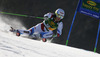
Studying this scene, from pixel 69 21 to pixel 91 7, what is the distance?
1386 millimetres

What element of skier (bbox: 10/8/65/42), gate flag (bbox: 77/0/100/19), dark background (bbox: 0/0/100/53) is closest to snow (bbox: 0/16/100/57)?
skier (bbox: 10/8/65/42)

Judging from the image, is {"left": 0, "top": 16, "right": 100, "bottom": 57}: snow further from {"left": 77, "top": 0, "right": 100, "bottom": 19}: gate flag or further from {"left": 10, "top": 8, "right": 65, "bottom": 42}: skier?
{"left": 77, "top": 0, "right": 100, "bottom": 19}: gate flag

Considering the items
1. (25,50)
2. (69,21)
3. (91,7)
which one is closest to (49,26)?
(91,7)

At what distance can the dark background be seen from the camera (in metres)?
7.46

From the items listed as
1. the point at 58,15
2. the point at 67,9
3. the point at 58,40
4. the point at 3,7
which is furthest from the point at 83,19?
the point at 3,7

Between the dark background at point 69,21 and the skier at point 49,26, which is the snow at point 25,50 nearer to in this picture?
the skier at point 49,26

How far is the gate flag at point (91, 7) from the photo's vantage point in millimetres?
6914

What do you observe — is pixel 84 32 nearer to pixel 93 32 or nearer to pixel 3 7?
pixel 93 32

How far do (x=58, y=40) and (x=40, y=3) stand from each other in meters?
2.17

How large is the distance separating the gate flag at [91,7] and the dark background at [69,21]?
1.78 ft

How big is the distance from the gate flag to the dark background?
542mm

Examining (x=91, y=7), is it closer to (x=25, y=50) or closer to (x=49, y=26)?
(x=49, y=26)

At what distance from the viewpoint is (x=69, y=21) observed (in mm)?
7895

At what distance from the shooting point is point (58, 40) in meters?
8.12
